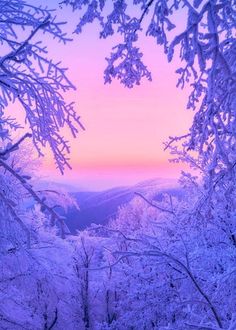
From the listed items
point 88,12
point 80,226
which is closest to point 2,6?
point 88,12

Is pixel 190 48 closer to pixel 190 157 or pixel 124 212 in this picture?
pixel 190 157

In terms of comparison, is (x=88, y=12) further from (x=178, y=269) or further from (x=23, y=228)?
(x=178, y=269)

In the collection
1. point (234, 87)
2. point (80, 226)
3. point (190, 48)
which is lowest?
point (80, 226)

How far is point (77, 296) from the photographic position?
55.6 ft

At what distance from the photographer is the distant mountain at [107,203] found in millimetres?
83875

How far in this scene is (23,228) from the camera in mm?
3670

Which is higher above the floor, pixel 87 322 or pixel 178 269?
pixel 178 269

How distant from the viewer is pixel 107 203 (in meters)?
102

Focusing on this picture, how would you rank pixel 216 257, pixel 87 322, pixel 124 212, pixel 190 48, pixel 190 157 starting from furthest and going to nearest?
1. pixel 124 212
2. pixel 87 322
3. pixel 190 157
4. pixel 216 257
5. pixel 190 48

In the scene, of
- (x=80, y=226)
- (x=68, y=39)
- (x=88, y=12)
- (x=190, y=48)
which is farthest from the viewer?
(x=80, y=226)

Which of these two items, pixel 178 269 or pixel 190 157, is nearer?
pixel 178 269

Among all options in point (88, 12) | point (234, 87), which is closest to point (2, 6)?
point (88, 12)

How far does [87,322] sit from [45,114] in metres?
15.0

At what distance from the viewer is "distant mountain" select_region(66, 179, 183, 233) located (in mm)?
83875
